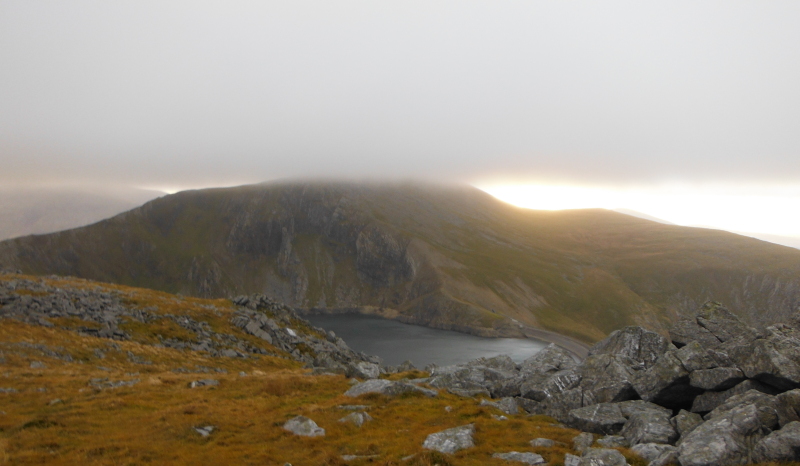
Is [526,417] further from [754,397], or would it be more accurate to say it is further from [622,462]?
[754,397]

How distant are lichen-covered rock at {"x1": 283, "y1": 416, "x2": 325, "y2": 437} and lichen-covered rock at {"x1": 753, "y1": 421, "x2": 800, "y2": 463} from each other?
19260mm

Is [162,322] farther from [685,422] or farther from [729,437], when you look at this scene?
[729,437]

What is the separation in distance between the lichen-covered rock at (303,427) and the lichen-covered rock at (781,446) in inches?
758

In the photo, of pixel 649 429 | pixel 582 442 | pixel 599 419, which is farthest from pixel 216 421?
pixel 649 429

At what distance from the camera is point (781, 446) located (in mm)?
16859

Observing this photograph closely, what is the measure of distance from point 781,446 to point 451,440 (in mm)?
13252

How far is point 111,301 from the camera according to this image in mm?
64625

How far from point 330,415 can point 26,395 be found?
22.0 meters

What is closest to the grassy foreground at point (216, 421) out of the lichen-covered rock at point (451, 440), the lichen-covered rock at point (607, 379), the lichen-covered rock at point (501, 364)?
the lichen-covered rock at point (451, 440)

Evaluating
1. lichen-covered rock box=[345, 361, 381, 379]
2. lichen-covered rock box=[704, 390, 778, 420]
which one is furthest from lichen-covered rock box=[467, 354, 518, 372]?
lichen-covered rock box=[704, 390, 778, 420]

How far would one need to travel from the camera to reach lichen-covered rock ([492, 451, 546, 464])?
19547 millimetres

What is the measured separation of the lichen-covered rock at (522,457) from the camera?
19547 millimetres

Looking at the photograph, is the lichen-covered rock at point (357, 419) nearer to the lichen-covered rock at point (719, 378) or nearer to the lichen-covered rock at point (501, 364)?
the lichen-covered rock at point (719, 378)

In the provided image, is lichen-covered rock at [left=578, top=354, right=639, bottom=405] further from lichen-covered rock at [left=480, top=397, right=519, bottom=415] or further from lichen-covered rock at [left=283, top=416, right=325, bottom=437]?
lichen-covered rock at [left=283, top=416, right=325, bottom=437]
